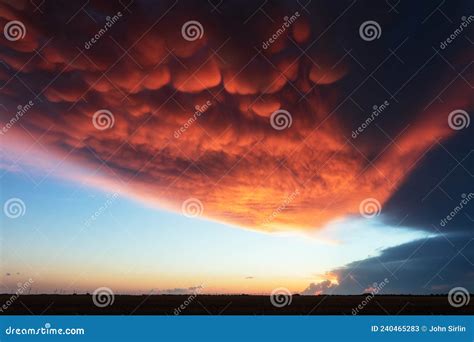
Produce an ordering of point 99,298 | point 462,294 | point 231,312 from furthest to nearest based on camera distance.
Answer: point 231,312, point 99,298, point 462,294
